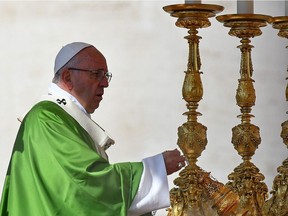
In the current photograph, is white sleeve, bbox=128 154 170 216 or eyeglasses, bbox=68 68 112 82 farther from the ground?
eyeglasses, bbox=68 68 112 82

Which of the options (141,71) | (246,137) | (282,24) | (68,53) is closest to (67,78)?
(68,53)

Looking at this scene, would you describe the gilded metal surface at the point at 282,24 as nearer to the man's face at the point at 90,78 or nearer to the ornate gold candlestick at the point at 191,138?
the ornate gold candlestick at the point at 191,138

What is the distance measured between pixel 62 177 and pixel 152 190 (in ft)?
0.97

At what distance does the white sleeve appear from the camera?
496 cm

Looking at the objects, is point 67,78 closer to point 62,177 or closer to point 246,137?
point 62,177

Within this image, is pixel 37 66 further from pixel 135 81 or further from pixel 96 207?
pixel 96 207

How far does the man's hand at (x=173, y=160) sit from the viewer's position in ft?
16.1

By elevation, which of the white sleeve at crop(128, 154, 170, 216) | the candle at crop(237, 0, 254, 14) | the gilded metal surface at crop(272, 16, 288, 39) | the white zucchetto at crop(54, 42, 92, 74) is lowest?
the white sleeve at crop(128, 154, 170, 216)

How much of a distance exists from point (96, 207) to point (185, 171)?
0.48 metres

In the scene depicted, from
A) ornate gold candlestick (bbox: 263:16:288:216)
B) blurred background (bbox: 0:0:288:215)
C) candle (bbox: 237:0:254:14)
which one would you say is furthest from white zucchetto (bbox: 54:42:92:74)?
blurred background (bbox: 0:0:288:215)

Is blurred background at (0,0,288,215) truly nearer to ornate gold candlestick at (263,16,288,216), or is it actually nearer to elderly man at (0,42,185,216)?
ornate gold candlestick at (263,16,288,216)

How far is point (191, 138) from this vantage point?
520 cm

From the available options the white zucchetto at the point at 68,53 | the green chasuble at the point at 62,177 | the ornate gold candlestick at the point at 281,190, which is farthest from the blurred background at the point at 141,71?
the green chasuble at the point at 62,177

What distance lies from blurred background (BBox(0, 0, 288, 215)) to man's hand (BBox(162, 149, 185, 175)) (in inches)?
83.1
